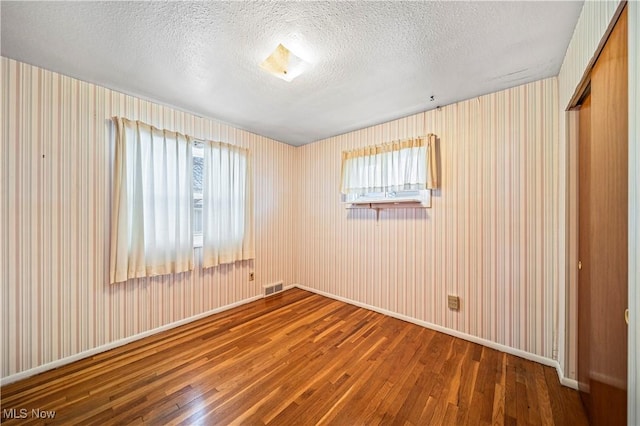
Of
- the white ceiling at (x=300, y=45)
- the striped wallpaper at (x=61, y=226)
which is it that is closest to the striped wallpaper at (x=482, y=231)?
the white ceiling at (x=300, y=45)

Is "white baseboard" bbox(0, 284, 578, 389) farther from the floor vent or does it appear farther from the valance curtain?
the valance curtain

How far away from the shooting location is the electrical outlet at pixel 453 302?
2.43 meters

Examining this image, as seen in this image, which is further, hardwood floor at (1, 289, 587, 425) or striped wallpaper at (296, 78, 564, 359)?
striped wallpaper at (296, 78, 564, 359)

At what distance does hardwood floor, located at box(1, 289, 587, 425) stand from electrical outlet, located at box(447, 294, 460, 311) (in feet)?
1.01

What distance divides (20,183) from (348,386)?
9.57 ft

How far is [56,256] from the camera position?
1.94 m

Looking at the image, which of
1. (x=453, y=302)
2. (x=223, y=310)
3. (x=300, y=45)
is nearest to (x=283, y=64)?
(x=300, y=45)

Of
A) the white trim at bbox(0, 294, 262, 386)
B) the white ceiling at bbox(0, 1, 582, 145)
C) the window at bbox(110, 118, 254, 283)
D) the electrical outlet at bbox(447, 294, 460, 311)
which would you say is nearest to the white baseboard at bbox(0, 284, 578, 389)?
the white trim at bbox(0, 294, 262, 386)

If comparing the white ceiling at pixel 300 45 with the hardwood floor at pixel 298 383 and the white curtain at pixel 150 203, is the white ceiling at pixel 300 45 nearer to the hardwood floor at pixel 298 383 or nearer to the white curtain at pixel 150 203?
the white curtain at pixel 150 203

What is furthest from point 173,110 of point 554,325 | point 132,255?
point 554,325

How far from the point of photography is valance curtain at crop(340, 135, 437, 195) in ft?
8.42

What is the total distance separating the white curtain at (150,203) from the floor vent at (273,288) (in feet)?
4.07

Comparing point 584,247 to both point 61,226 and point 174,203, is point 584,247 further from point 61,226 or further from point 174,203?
point 61,226

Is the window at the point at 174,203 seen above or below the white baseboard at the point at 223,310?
above
